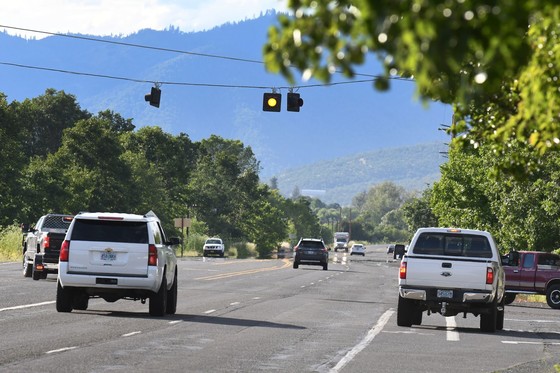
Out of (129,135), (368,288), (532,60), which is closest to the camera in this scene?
(532,60)

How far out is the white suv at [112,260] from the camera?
76.0 ft

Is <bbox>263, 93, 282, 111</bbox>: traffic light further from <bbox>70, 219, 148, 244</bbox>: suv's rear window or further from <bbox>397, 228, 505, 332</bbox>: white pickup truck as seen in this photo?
<bbox>397, 228, 505, 332</bbox>: white pickup truck

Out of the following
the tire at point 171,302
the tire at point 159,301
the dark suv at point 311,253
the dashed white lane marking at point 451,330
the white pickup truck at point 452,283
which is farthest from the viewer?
the dark suv at point 311,253

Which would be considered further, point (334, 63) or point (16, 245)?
point (16, 245)

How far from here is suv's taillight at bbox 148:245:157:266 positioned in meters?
23.2

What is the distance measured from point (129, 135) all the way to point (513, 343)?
9946 centimetres

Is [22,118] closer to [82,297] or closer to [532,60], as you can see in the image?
[82,297]

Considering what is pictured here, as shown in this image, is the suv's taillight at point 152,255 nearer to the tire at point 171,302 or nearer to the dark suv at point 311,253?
the tire at point 171,302

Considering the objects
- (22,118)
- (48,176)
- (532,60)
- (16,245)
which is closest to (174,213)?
(22,118)

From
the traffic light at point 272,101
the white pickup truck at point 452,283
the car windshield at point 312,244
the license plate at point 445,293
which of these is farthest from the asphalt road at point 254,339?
the car windshield at point 312,244

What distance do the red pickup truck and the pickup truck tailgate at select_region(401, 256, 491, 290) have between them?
1520cm

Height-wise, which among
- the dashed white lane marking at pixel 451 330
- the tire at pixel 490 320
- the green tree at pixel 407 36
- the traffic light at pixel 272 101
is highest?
the traffic light at pixel 272 101

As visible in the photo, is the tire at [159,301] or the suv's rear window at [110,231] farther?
the tire at [159,301]

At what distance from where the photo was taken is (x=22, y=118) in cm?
9881
